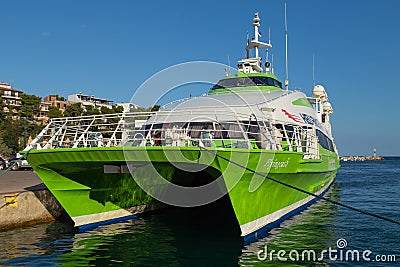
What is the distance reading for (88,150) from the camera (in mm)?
10594

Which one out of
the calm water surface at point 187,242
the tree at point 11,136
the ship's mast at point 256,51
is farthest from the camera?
the tree at point 11,136

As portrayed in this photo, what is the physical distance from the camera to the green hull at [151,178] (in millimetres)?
9797

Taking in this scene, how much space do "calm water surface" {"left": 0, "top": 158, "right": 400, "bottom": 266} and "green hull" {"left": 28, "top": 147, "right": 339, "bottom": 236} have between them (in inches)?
26.6

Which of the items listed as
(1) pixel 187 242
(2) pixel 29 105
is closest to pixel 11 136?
(2) pixel 29 105

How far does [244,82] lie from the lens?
59.9ft

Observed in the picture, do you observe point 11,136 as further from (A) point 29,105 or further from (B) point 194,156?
(B) point 194,156

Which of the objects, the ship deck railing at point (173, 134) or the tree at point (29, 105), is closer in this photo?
the ship deck railing at point (173, 134)

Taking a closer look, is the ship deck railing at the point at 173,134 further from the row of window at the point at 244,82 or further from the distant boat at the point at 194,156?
the row of window at the point at 244,82

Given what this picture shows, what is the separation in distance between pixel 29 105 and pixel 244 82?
4970cm

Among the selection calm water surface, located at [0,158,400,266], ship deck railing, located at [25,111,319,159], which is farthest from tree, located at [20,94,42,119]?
ship deck railing, located at [25,111,319,159]

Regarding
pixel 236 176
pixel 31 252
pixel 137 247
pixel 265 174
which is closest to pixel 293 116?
pixel 265 174

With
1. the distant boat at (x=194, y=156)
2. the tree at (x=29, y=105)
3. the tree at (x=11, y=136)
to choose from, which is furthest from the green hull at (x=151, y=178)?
the tree at (x=29, y=105)

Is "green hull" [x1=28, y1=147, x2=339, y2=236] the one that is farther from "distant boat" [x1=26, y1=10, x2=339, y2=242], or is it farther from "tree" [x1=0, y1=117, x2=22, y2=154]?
"tree" [x1=0, y1=117, x2=22, y2=154]

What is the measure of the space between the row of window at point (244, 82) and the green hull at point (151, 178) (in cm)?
466
